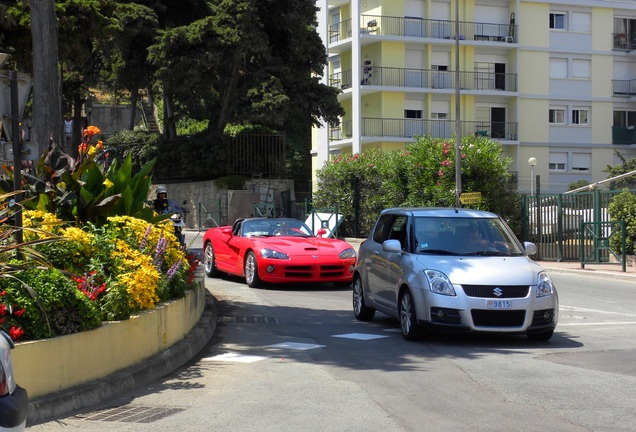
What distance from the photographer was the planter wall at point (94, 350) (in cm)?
684

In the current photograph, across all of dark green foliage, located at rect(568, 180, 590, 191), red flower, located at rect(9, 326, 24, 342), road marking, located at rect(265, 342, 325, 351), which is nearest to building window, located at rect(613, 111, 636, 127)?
dark green foliage, located at rect(568, 180, 590, 191)

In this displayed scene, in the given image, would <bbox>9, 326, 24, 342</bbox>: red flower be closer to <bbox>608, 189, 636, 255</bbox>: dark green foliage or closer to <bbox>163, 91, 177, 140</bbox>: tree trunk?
<bbox>608, 189, 636, 255</bbox>: dark green foliage

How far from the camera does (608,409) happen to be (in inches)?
284

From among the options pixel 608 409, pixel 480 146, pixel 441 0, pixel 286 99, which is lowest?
pixel 608 409

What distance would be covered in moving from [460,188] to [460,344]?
59.4 feet

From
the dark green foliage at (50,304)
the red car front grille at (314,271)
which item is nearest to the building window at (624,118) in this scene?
the red car front grille at (314,271)

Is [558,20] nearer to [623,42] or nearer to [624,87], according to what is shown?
[623,42]

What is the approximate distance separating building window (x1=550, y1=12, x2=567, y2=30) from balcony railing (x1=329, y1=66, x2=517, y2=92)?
4.14 m

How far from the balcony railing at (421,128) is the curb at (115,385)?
39.9 metres

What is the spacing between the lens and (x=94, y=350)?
770 cm

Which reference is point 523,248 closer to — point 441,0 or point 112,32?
point 112,32

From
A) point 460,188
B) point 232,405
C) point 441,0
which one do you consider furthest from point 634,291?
point 441,0

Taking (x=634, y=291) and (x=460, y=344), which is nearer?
(x=460, y=344)

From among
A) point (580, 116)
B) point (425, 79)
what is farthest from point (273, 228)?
point (580, 116)
